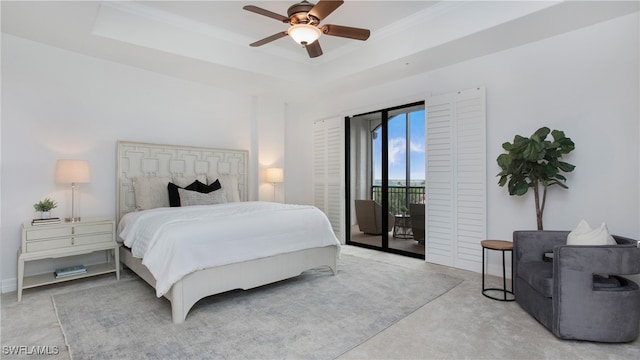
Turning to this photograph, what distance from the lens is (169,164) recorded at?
462 centimetres

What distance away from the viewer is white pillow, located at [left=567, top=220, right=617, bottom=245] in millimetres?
2396

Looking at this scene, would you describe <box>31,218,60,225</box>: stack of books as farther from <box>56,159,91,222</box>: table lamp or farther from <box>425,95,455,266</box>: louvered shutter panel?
<box>425,95,455,266</box>: louvered shutter panel

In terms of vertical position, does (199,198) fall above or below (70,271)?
above

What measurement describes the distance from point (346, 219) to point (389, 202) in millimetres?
1001

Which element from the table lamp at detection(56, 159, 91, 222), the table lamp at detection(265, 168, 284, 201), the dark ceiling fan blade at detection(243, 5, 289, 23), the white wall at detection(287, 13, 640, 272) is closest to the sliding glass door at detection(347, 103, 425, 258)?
the white wall at detection(287, 13, 640, 272)

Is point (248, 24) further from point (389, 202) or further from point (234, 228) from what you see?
point (389, 202)

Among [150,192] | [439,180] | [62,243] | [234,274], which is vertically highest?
[439,180]

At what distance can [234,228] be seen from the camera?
298 centimetres

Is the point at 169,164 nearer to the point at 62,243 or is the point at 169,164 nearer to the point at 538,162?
the point at 62,243

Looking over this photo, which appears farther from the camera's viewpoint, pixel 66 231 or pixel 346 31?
pixel 66 231

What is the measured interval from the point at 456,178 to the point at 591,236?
71.2 inches

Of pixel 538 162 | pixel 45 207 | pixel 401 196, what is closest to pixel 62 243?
pixel 45 207

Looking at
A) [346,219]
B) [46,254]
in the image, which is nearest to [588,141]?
[346,219]

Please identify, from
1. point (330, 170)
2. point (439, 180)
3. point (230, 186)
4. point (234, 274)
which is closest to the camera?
point (234, 274)
